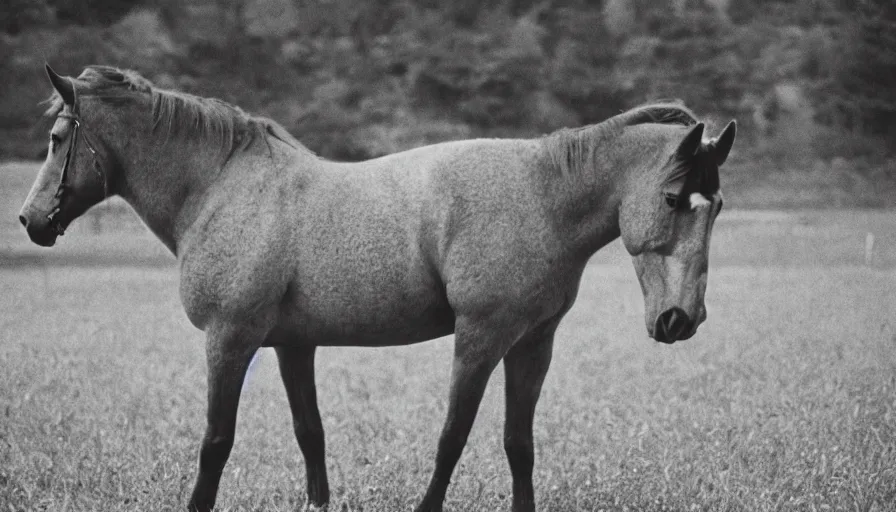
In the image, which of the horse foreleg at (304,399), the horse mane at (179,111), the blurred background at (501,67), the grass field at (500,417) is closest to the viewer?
the horse mane at (179,111)

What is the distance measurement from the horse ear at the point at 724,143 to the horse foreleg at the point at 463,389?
3.95 ft

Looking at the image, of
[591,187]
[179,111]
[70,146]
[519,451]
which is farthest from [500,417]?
[70,146]

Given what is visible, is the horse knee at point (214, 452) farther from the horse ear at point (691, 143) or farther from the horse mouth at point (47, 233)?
the horse ear at point (691, 143)

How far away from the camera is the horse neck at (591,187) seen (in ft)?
12.0

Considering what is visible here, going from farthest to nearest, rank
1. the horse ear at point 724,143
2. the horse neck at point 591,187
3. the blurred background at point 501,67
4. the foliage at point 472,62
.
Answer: the foliage at point 472,62 < the blurred background at point 501,67 < the horse neck at point 591,187 < the horse ear at point 724,143

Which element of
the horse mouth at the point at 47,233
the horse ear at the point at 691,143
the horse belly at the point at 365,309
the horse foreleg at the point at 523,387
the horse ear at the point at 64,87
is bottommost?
the horse foreleg at the point at 523,387

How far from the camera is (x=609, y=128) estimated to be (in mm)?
3730

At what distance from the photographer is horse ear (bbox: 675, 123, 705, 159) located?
3.32 meters

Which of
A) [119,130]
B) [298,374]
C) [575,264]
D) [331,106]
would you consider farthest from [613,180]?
[331,106]

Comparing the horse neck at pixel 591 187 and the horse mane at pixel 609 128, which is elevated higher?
the horse mane at pixel 609 128

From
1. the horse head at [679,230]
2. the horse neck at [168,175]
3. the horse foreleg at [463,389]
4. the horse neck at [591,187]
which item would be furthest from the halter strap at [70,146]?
the horse head at [679,230]

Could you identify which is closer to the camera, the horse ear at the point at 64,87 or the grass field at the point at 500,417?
the horse ear at the point at 64,87

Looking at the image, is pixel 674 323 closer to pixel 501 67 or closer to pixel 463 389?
pixel 463 389

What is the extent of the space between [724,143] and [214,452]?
271cm
